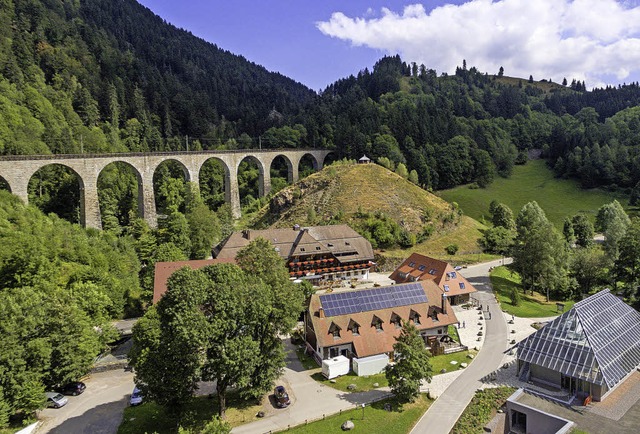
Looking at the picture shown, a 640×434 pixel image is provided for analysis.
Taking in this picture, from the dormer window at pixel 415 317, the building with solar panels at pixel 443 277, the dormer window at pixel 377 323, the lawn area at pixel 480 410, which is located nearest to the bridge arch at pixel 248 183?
the building with solar panels at pixel 443 277

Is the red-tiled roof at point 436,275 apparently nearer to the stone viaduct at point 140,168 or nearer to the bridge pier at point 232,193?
the bridge pier at point 232,193

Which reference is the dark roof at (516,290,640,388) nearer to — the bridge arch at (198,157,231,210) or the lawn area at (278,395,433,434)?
the lawn area at (278,395,433,434)

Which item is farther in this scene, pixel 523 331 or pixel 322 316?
pixel 523 331

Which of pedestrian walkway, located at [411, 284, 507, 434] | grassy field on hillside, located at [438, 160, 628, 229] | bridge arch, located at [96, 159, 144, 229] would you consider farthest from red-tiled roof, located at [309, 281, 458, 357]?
grassy field on hillside, located at [438, 160, 628, 229]

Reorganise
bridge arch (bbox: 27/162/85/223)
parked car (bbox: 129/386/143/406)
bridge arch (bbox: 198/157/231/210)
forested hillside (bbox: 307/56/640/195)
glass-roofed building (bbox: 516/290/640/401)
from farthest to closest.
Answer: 1. forested hillside (bbox: 307/56/640/195)
2. bridge arch (bbox: 198/157/231/210)
3. bridge arch (bbox: 27/162/85/223)
4. parked car (bbox: 129/386/143/406)
5. glass-roofed building (bbox: 516/290/640/401)

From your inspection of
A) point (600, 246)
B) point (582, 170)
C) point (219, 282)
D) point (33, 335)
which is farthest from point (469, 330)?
point (582, 170)

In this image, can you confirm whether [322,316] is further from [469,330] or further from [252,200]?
[252,200]
